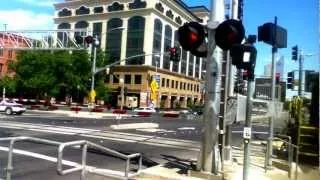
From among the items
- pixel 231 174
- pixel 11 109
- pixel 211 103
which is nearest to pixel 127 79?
pixel 11 109

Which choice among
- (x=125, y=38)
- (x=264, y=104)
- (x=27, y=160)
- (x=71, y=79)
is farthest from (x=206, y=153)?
(x=125, y=38)

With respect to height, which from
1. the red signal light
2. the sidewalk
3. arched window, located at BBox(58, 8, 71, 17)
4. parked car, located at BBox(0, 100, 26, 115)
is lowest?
the sidewalk

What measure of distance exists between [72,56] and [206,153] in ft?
203

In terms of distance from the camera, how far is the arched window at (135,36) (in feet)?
276

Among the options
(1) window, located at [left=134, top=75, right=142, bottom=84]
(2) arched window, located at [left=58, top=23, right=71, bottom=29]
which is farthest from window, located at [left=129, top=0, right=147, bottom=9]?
(2) arched window, located at [left=58, top=23, right=71, bottom=29]

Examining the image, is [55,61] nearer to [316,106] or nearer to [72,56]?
[72,56]

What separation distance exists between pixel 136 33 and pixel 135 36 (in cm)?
63

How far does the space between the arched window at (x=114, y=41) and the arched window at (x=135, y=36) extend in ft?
7.87

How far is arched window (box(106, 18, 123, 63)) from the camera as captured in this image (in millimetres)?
87188

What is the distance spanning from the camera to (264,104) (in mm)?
11859

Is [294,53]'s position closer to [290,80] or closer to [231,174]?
[290,80]

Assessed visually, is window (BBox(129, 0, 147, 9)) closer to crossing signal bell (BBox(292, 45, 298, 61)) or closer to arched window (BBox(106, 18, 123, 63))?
arched window (BBox(106, 18, 123, 63))

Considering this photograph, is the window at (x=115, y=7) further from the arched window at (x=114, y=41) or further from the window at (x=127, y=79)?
the window at (x=127, y=79)

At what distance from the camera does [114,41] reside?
290ft
